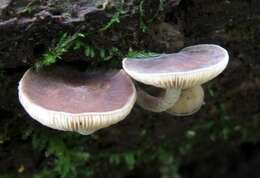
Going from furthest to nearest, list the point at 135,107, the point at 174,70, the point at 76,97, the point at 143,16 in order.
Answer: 1. the point at 135,107
2. the point at 143,16
3. the point at 76,97
4. the point at 174,70

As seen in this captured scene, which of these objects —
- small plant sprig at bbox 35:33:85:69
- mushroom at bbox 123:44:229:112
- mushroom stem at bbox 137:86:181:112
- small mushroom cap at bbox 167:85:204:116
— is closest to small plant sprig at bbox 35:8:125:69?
small plant sprig at bbox 35:33:85:69

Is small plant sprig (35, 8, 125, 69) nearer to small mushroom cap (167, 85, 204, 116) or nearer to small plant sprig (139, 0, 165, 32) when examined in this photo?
small plant sprig (139, 0, 165, 32)

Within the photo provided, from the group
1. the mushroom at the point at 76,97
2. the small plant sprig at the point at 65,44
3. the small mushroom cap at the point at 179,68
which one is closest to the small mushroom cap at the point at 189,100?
the small mushroom cap at the point at 179,68

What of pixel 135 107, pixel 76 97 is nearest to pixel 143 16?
pixel 76 97

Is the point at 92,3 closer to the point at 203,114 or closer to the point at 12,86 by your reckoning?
the point at 12,86

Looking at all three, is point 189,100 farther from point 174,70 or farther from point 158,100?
point 174,70

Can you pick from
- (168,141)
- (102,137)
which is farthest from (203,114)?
(102,137)
